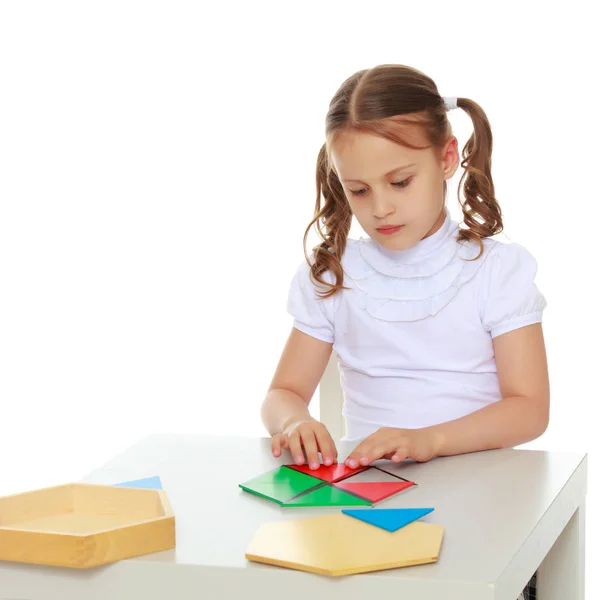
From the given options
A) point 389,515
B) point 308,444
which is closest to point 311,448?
point 308,444

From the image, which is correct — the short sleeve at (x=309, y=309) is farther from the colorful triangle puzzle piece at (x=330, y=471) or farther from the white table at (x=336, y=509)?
the colorful triangle puzzle piece at (x=330, y=471)

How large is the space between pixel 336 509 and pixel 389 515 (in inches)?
3.0

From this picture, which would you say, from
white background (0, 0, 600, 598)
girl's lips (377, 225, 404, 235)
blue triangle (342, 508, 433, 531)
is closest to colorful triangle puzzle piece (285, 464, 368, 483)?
blue triangle (342, 508, 433, 531)

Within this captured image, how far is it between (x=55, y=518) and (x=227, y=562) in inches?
9.2

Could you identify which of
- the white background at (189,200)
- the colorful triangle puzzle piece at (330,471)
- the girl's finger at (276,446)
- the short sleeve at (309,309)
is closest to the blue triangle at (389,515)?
the colorful triangle puzzle piece at (330,471)

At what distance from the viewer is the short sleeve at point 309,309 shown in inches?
61.9

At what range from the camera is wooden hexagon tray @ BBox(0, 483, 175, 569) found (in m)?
0.91

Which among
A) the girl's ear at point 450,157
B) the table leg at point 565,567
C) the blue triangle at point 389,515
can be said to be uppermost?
the girl's ear at point 450,157

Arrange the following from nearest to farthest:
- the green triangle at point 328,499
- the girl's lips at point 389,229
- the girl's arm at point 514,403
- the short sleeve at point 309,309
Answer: the green triangle at point 328,499 → the girl's arm at point 514,403 → the girl's lips at point 389,229 → the short sleeve at point 309,309

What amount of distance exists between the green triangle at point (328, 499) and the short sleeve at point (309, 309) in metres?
0.51

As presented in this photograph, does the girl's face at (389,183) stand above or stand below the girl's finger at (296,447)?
above

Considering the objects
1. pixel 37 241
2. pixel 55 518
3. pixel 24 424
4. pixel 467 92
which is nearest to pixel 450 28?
pixel 467 92

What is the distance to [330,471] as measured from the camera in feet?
3.85

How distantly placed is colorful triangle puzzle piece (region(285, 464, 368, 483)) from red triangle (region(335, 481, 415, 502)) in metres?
0.02
